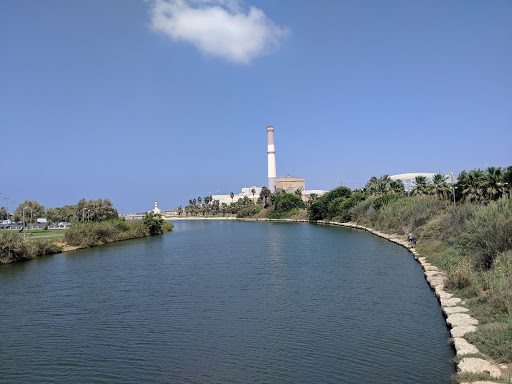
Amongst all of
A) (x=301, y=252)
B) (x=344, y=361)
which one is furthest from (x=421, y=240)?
(x=344, y=361)

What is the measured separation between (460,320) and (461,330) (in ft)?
3.48

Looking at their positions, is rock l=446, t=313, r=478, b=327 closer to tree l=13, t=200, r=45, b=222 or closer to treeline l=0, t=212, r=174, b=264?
treeline l=0, t=212, r=174, b=264

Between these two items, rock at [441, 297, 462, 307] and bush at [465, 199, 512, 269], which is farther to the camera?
bush at [465, 199, 512, 269]

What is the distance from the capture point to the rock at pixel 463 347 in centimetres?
1156

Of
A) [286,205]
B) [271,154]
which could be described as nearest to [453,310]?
[286,205]

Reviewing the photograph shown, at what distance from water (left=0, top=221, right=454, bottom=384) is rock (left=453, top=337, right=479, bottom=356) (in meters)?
0.45

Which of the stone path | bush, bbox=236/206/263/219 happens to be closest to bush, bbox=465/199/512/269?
the stone path

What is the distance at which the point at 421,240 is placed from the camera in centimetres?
3909

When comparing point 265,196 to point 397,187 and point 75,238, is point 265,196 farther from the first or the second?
point 75,238

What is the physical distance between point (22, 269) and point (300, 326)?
2746 cm

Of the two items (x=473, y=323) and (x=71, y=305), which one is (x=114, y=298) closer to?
(x=71, y=305)

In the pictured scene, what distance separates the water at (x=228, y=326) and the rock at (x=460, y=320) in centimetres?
52

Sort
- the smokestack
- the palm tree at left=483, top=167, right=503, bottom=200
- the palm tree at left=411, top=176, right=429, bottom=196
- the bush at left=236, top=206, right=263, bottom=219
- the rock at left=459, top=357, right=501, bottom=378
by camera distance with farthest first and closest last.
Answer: the smokestack
the bush at left=236, top=206, right=263, bottom=219
the palm tree at left=411, top=176, right=429, bottom=196
the palm tree at left=483, top=167, right=503, bottom=200
the rock at left=459, top=357, right=501, bottom=378

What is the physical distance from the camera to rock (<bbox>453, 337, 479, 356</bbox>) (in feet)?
37.9
